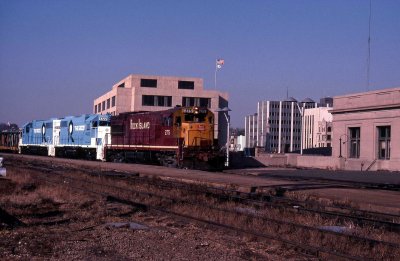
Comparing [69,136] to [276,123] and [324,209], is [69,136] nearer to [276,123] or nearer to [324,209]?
[324,209]

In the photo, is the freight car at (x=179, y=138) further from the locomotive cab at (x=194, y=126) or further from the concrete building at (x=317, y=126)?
the concrete building at (x=317, y=126)

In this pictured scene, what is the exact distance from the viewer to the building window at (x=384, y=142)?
40.1 meters

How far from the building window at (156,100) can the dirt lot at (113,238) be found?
2787 inches

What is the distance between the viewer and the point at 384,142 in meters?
40.5

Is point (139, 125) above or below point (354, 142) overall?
above

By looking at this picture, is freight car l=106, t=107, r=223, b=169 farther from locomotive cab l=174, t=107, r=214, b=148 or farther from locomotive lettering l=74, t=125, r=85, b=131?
locomotive lettering l=74, t=125, r=85, b=131

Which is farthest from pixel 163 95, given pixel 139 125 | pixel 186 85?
pixel 139 125

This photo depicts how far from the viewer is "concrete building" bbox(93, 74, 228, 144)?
8529cm

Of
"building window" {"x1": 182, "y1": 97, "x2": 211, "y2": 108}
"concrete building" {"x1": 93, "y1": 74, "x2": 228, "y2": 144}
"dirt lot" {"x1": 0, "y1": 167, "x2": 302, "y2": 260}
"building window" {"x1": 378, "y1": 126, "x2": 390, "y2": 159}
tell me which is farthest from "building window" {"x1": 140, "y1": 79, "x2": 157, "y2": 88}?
"dirt lot" {"x1": 0, "y1": 167, "x2": 302, "y2": 260}

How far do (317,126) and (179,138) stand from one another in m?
97.6

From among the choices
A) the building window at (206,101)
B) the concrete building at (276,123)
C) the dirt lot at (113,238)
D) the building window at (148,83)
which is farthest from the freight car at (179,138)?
the concrete building at (276,123)

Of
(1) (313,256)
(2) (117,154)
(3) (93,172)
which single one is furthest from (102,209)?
(2) (117,154)

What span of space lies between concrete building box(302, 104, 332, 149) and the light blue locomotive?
71.2m

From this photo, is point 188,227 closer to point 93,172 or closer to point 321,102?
point 93,172
